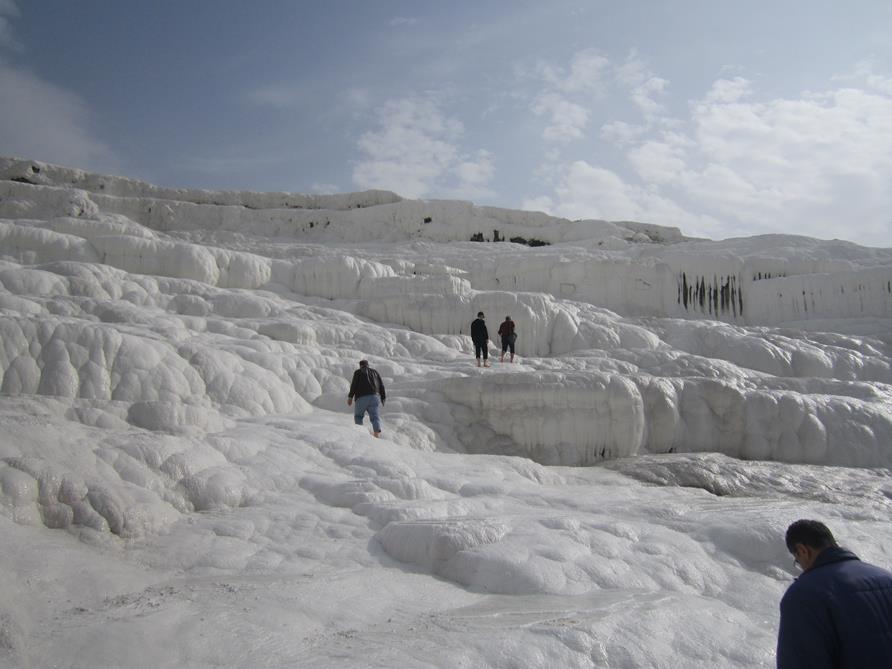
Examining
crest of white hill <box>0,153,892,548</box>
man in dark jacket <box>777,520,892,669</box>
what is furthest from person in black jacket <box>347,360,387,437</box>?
man in dark jacket <box>777,520,892,669</box>

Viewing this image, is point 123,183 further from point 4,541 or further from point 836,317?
point 4,541

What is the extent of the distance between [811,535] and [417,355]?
1300cm

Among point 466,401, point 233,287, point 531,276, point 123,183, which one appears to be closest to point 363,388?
point 466,401

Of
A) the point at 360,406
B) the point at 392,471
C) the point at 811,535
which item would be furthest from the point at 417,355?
the point at 811,535

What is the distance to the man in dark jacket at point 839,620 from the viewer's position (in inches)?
89.0

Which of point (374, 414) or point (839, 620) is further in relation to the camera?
point (374, 414)

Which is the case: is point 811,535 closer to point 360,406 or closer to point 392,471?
point 392,471

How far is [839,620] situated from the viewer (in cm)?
230

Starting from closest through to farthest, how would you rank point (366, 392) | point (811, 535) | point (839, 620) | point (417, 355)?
point (839, 620), point (811, 535), point (366, 392), point (417, 355)

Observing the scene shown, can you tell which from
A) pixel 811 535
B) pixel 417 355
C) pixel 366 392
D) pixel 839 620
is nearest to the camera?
pixel 839 620

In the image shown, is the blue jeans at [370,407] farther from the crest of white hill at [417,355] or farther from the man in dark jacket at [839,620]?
the man in dark jacket at [839,620]

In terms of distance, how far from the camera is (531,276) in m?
25.8

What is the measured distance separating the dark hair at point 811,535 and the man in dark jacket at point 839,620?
115 mm

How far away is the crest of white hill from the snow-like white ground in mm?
49
